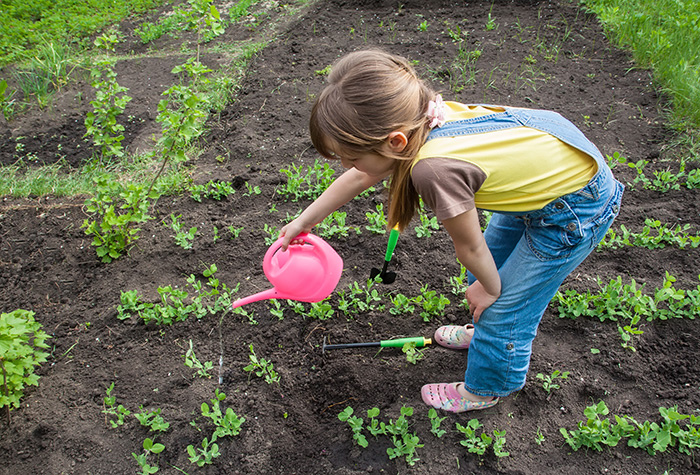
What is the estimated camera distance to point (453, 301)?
8.24ft

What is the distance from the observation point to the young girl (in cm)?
143

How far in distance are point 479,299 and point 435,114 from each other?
681 mm

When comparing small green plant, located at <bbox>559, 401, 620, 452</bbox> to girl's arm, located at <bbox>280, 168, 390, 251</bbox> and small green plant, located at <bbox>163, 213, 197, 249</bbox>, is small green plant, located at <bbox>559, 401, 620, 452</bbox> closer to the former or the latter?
girl's arm, located at <bbox>280, 168, 390, 251</bbox>

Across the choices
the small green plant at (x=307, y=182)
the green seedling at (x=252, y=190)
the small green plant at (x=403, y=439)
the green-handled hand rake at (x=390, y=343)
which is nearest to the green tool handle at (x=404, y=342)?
the green-handled hand rake at (x=390, y=343)

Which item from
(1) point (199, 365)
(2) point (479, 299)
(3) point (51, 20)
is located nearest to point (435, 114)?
(2) point (479, 299)

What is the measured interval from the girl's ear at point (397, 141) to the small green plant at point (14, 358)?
1.54 metres

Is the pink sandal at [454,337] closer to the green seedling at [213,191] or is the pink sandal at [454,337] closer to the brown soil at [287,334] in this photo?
the brown soil at [287,334]

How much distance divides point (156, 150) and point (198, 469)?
8.66 feet

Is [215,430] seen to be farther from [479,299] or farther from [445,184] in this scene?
[445,184]

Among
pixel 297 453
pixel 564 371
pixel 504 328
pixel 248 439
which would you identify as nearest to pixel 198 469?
pixel 248 439

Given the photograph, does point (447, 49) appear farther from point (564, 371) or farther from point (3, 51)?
point (3, 51)

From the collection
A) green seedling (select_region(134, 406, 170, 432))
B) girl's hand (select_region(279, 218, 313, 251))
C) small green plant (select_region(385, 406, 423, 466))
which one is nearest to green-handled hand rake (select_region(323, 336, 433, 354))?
small green plant (select_region(385, 406, 423, 466))

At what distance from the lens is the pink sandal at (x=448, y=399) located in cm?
201

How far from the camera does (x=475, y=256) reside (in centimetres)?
156
